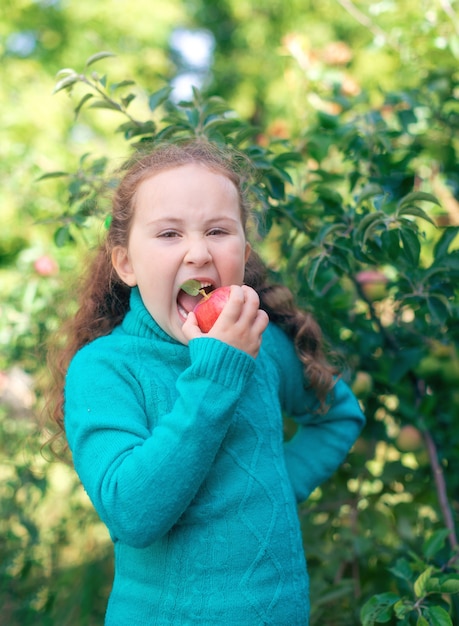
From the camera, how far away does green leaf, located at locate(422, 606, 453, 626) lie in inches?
50.3

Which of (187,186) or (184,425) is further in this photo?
(187,186)

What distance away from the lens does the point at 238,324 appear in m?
1.10

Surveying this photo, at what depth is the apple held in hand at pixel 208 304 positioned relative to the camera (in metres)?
1.11

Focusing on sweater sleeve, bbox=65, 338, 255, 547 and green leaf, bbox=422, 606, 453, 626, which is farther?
green leaf, bbox=422, 606, 453, 626

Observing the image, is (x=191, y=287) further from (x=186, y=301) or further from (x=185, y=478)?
(x=185, y=478)

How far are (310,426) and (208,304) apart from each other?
539 mm

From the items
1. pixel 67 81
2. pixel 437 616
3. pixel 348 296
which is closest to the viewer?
pixel 437 616

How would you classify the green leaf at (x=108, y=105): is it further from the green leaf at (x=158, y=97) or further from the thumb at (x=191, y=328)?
the thumb at (x=191, y=328)

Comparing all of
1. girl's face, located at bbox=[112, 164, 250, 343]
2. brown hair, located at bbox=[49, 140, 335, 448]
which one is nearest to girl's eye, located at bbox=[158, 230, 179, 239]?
girl's face, located at bbox=[112, 164, 250, 343]

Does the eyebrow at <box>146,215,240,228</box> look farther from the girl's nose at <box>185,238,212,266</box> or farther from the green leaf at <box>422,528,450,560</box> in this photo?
the green leaf at <box>422,528,450,560</box>

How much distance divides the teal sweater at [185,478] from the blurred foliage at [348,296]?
0.34 meters

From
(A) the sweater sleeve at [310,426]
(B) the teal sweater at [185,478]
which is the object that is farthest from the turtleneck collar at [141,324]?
(A) the sweater sleeve at [310,426]

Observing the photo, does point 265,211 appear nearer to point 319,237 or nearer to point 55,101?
point 319,237

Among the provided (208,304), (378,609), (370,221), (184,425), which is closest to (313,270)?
(370,221)
